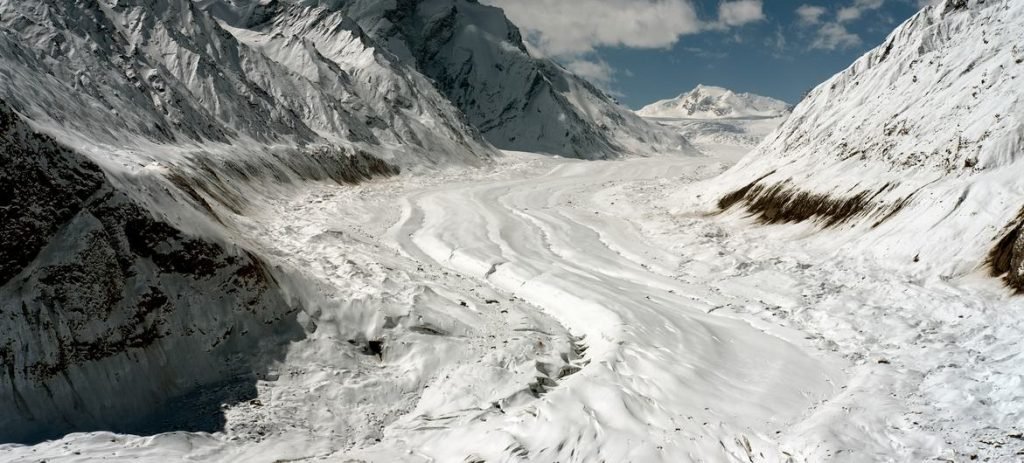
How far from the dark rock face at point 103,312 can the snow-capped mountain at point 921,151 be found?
12.5m

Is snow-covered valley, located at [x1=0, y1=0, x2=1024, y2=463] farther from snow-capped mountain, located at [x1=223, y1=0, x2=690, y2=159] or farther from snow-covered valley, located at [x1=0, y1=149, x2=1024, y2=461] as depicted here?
snow-capped mountain, located at [x1=223, y1=0, x2=690, y2=159]

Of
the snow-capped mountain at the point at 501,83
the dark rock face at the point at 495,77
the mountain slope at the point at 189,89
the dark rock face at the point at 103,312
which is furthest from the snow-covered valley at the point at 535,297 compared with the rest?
the snow-capped mountain at the point at 501,83

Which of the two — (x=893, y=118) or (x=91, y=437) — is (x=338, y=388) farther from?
(x=893, y=118)

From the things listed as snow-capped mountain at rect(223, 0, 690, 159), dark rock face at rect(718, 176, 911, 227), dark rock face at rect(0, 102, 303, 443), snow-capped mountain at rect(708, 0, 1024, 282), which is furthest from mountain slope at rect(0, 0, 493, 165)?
snow-capped mountain at rect(223, 0, 690, 159)

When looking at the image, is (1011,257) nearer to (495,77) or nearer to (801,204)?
(801,204)

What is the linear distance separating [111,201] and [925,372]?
1136 centimetres

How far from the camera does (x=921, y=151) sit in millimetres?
15602

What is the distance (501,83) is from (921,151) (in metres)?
73.8

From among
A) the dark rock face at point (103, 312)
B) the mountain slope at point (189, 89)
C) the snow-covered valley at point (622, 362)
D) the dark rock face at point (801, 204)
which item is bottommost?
the snow-covered valley at point (622, 362)

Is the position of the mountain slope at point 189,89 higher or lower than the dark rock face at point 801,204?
higher

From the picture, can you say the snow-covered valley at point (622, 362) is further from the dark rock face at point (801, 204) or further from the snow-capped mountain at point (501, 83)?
the snow-capped mountain at point (501, 83)

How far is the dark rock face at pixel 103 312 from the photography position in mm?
7145

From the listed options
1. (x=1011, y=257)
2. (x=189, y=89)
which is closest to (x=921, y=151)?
(x=1011, y=257)

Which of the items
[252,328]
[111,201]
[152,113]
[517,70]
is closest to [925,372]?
[252,328]
